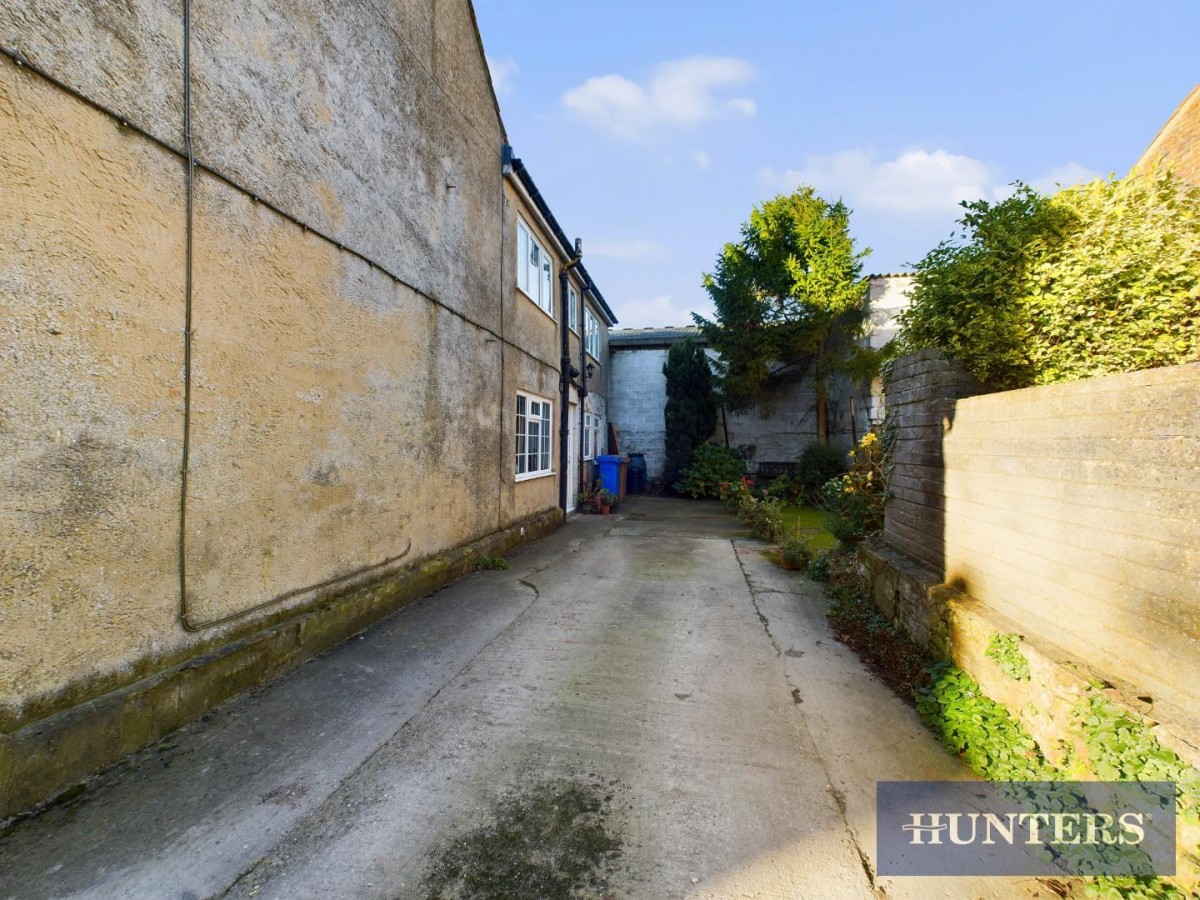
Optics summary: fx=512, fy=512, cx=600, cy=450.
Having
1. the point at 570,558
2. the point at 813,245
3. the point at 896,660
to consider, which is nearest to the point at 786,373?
the point at 813,245

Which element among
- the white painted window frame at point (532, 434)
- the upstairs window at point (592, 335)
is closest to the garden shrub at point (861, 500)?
the white painted window frame at point (532, 434)

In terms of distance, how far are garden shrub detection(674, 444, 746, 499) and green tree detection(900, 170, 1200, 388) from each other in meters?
11.5

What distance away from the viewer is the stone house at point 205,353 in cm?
236

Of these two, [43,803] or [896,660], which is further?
[896,660]

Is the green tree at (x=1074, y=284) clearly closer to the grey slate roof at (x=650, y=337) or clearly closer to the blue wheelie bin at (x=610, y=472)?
the blue wheelie bin at (x=610, y=472)

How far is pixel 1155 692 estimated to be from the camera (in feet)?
6.76

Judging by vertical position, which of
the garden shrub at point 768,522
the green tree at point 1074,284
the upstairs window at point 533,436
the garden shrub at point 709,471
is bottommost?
the garden shrub at point 768,522

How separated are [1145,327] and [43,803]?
6088 mm

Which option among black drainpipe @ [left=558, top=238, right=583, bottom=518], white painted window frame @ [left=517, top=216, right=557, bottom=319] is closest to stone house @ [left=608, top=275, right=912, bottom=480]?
black drainpipe @ [left=558, top=238, right=583, bottom=518]

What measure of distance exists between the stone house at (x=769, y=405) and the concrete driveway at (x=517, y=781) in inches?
442

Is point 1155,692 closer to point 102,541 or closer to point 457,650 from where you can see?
point 457,650

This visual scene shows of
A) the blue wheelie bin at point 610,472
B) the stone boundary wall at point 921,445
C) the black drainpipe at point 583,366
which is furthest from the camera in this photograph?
the blue wheelie bin at point 610,472

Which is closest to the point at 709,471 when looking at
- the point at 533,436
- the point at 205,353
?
the point at 533,436

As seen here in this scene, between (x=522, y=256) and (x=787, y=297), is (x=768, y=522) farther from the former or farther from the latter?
(x=787, y=297)
